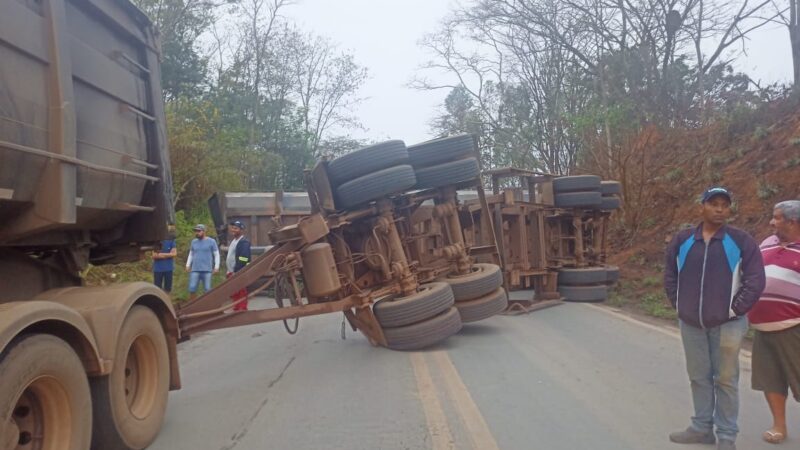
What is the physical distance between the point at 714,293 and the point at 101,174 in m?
4.17

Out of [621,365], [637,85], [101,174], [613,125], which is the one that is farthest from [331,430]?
[637,85]

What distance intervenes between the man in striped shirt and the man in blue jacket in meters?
0.29

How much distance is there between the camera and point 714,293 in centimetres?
450

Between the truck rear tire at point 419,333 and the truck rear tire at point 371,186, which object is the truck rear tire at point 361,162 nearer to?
the truck rear tire at point 371,186

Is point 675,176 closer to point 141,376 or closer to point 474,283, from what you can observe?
point 474,283

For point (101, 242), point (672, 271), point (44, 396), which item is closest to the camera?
point (44, 396)

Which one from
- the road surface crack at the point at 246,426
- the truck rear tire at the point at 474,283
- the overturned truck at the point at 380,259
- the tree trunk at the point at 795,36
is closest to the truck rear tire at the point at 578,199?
the overturned truck at the point at 380,259

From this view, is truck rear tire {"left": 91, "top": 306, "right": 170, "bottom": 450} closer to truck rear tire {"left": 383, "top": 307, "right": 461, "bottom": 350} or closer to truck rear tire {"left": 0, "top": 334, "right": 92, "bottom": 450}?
truck rear tire {"left": 0, "top": 334, "right": 92, "bottom": 450}

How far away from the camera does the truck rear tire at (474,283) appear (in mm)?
8992

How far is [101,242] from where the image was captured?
5633 millimetres

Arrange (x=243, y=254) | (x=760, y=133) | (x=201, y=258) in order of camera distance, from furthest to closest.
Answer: (x=760, y=133) < (x=201, y=258) < (x=243, y=254)

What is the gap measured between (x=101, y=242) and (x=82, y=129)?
1.41m

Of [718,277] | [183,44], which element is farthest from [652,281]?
[183,44]

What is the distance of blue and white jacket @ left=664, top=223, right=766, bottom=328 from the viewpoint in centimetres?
441
